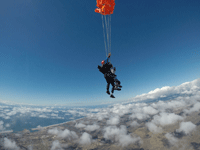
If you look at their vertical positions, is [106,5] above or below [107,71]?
above

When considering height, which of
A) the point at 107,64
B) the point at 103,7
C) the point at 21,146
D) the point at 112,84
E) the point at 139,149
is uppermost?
the point at 103,7

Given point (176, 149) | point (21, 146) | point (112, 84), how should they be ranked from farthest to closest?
point (176, 149) < point (21, 146) < point (112, 84)

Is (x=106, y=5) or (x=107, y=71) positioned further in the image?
(x=107, y=71)

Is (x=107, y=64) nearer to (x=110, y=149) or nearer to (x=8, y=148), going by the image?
(x=110, y=149)

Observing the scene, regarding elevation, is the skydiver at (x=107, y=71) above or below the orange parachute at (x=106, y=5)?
below

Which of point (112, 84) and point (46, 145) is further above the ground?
point (112, 84)

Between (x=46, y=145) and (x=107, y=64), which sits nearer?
(x=107, y=64)

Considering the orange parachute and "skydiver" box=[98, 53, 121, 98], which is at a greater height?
the orange parachute

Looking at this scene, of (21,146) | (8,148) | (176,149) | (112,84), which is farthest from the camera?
(176,149)

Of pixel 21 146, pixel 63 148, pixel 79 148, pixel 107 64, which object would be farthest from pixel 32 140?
pixel 107 64

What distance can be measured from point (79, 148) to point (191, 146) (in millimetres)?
248177

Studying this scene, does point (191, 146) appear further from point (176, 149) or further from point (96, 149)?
point (96, 149)

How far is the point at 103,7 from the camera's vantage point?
9.06 m

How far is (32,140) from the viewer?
194750 millimetres
